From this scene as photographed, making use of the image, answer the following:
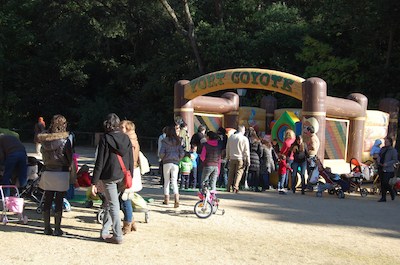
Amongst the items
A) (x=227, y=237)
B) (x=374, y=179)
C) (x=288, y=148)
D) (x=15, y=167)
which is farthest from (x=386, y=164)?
(x=15, y=167)

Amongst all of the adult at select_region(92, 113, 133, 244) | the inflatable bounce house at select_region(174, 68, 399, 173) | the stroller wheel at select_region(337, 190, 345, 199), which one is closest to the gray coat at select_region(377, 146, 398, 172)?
the stroller wheel at select_region(337, 190, 345, 199)

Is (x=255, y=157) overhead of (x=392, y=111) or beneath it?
beneath

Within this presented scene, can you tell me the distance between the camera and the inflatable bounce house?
1455cm

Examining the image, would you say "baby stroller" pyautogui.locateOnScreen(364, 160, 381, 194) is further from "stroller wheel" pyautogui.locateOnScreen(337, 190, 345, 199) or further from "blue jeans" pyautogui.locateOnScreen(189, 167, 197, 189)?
"blue jeans" pyautogui.locateOnScreen(189, 167, 197, 189)

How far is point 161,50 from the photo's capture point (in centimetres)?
3391

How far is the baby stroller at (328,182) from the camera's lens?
1291 cm

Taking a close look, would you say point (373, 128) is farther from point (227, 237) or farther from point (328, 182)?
point (227, 237)

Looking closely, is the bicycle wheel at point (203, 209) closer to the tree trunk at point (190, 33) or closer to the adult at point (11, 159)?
the adult at point (11, 159)

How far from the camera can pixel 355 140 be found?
16844 millimetres

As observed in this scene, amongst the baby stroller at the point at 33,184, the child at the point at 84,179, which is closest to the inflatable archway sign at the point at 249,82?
the child at the point at 84,179

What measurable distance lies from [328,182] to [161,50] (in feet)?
73.6

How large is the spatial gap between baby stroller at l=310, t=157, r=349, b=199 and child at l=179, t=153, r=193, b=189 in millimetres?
3040

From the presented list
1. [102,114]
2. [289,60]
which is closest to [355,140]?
[289,60]

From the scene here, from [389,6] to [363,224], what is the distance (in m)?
16.4
